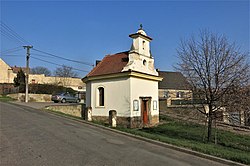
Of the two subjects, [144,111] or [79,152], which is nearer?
[79,152]

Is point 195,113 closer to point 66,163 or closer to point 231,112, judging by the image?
point 231,112

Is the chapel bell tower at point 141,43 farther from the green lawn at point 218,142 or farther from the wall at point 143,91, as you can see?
the green lawn at point 218,142

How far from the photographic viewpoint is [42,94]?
3866 centimetres

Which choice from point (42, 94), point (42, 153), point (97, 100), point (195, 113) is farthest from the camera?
point (42, 94)

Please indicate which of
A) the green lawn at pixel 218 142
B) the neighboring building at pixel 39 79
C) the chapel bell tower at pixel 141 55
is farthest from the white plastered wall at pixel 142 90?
the neighboring building at pixel 39 79

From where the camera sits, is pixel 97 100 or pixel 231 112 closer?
pixel 231 112

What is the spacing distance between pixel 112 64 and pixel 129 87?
4086mm

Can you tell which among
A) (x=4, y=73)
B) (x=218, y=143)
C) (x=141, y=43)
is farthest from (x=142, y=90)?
(x=4, y=73)

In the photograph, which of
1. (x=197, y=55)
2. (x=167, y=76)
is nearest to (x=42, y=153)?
(x=197, y=55)

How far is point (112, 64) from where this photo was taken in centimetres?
2195

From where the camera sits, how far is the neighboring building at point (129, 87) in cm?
1894

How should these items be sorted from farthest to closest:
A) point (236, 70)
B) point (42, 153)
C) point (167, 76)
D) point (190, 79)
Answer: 1. point (167, 76)
2. point (190, 79)
3. point (236, 70)
4. point (42, 153)

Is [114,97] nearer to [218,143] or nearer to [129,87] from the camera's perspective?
[129,87]

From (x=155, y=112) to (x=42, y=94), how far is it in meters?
23.3
